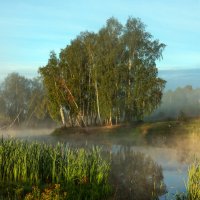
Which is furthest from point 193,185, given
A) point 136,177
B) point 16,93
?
point 16,93

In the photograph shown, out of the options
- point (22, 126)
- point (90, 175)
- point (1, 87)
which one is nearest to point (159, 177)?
point (90, 175)

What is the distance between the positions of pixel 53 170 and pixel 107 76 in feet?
115

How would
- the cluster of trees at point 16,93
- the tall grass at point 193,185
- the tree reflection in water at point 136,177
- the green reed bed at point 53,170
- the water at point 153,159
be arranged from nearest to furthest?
1. the tall grass at point 193,185
2. the green reed bed at point 53,170
3. the tree reflection in water at point 136,177
4. the water at point 153,159
5. the cluster of trees at point 16,93

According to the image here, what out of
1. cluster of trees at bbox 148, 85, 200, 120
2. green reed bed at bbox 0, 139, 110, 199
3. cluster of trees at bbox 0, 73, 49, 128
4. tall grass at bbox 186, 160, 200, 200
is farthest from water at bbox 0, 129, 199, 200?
A: cluster of trees at bbox 148, 85, 200, 120

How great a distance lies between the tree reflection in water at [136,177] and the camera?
17438mm

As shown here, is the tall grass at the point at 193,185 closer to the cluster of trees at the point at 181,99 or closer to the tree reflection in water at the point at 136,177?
the tree reflection in water at the point at 136,177

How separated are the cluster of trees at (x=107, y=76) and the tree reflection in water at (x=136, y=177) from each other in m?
20.9

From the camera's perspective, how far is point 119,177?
20828 mm

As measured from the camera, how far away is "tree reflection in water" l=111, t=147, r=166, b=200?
17.4m

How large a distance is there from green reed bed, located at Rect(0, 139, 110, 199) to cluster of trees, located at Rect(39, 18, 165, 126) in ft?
110

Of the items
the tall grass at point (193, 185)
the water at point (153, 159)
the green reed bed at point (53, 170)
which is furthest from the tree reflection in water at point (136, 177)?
the tall grass at point (193, 185)

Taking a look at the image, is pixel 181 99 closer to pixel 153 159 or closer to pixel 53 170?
pixel 153 159

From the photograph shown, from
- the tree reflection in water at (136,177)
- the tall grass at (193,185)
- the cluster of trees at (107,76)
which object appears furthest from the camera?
the cluster of trees at (107,76)

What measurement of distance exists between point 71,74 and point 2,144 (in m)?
36.9
